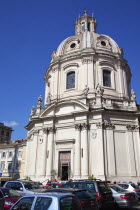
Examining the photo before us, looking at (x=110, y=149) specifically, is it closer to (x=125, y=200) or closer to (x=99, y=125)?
(x=99, y=125)

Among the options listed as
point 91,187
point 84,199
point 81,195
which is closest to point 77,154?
point 91,187

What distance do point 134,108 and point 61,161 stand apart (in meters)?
12.4

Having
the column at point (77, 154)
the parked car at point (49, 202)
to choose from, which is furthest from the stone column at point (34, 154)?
the parked car at point (49, 202)

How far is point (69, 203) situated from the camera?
248 inches

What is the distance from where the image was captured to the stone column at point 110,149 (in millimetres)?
24734

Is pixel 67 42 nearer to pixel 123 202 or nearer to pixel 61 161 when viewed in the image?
pixel 61 161

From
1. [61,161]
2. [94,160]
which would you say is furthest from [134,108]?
[61,161]

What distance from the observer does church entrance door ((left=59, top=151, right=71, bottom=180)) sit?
26.9 meters

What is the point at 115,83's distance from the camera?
32875 mm

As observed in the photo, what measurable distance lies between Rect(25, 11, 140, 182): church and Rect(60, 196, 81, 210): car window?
60.7ft

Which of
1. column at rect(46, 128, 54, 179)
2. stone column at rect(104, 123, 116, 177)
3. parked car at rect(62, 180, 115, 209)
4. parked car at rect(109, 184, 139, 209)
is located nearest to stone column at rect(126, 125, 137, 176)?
stone column at rect(104, 123, 116, 177)

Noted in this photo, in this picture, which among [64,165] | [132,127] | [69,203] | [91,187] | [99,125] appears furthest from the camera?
[132,127]

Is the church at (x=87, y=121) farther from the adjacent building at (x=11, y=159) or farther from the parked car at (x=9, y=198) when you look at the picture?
the adjacent building at (x=11, y=159)

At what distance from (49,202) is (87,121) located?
21.1 meters
